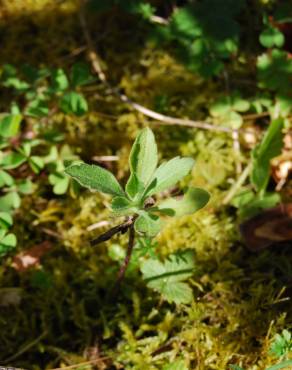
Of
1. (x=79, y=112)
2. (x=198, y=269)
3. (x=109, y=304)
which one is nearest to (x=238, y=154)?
(x=198, y=269)

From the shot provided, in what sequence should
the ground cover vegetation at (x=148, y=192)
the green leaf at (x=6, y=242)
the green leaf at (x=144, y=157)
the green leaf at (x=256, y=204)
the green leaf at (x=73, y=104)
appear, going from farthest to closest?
the green leaf at (x=73, y=104) → the green leaf at (x=256, y=204) → the green leaf at (x=6, y=242) → the ground cover vegetation at (x=148, y=192) → the green leaf at (x=144, y=157)

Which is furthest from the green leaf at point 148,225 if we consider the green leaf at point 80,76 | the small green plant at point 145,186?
the green leaf at point 80,76

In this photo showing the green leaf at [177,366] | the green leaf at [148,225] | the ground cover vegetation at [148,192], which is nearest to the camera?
the green leaf at [148,225]

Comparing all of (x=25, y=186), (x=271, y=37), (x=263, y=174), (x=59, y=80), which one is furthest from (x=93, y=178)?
(x=271, y=37)

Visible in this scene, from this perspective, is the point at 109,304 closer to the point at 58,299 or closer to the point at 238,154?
the point at 58,299

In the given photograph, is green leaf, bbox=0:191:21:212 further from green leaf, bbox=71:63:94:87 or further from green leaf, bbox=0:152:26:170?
green leaf, bbox=71:63:94:87

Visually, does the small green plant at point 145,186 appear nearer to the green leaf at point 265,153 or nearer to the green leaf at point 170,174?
the green leaf at point 170,174

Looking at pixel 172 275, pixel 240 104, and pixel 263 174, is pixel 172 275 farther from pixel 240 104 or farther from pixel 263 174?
pixel 240 104
